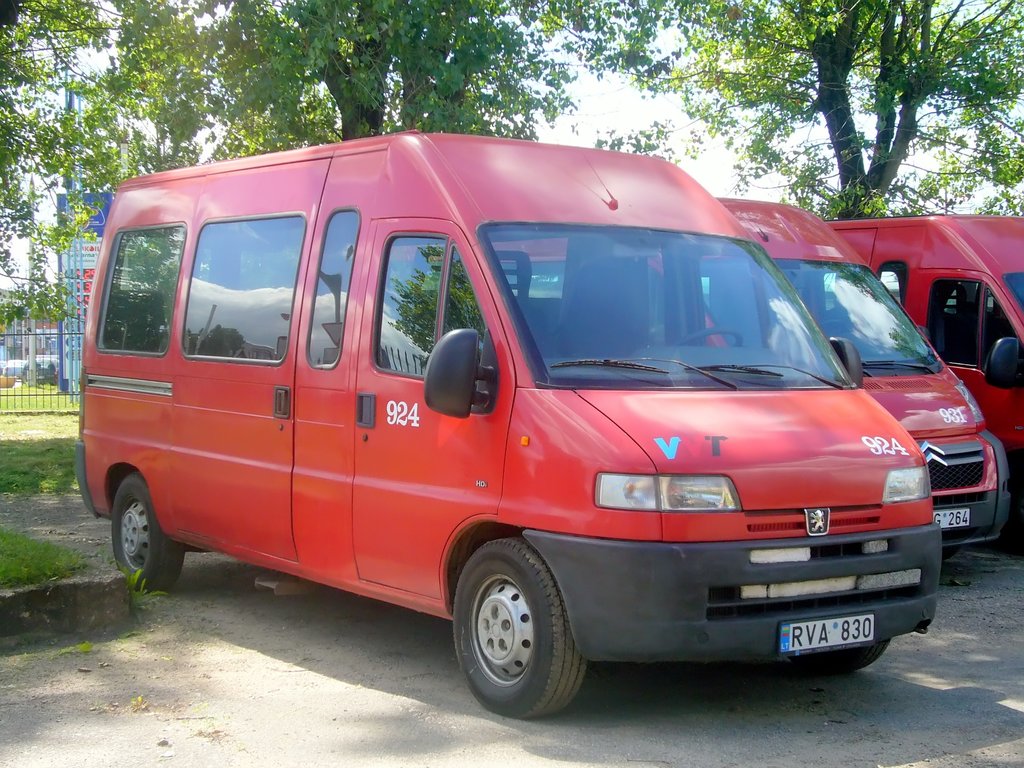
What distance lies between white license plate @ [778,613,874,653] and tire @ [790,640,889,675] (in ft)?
2.50

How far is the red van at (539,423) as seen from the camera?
213 inches

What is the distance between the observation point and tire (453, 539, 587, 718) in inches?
218

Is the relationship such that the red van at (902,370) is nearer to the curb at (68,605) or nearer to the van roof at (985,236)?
the van roof at (985,236)

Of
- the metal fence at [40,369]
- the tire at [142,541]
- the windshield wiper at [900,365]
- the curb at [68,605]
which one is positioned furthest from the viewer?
the metal fence at [40,369]

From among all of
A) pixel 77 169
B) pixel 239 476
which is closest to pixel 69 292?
pixel 77 169

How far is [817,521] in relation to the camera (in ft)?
18.3

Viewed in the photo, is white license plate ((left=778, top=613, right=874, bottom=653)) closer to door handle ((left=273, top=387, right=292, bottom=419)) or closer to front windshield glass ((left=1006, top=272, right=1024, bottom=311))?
door handle ((left=273, top=387, right=292, bottom=419))

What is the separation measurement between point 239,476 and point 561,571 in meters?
2.79

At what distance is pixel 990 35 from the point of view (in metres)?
19.4

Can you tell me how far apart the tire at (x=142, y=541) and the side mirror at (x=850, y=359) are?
4371 mm

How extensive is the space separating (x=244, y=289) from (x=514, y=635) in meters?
3.14

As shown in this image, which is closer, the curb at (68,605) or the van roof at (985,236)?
the curb at (68,605)

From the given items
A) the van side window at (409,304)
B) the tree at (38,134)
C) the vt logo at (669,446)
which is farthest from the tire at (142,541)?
the tree at (38,134)

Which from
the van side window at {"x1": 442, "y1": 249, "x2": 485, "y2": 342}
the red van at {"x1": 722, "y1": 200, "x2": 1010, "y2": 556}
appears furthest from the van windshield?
the red van at {"x1": 722, "y1": 200, "x2": 1010, "y2": 556}
